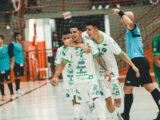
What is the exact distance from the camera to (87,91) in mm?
5168

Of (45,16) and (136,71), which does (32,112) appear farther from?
(45,16)

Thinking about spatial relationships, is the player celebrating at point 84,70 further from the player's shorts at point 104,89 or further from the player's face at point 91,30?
the player's shorts at point 104,89

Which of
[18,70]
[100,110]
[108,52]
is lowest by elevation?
[100,110]

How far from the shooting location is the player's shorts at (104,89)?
18.0ft

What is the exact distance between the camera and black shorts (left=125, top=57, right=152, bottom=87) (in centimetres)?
543

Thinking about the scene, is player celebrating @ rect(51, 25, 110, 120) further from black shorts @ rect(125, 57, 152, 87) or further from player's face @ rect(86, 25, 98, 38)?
black shorts @ rect(125, 57, 152, 87)

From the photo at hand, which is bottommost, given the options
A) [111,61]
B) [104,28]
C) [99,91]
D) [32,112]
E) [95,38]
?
[32,112]

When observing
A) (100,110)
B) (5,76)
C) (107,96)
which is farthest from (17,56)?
(100,110)

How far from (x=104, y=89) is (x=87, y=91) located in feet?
1.41

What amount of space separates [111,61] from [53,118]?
1640 mm

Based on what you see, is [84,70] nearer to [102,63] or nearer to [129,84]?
[102,63]

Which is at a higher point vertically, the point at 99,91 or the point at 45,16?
the point at 45,16

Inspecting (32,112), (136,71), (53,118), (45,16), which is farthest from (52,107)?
(45,16)

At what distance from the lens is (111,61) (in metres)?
5.68
